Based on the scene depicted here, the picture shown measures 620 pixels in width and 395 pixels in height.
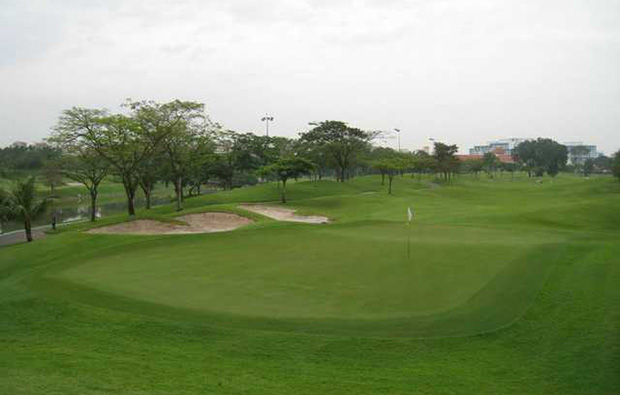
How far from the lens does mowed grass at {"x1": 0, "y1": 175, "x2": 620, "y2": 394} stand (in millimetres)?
8805

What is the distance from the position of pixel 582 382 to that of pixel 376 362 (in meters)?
4.05

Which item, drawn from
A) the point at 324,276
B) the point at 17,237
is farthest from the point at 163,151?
the point at 324,276

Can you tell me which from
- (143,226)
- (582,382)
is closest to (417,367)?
(582,382)

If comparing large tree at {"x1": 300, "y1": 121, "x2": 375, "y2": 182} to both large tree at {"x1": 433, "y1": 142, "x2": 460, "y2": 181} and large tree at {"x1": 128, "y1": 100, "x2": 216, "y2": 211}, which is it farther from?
large tree at {"x1": 128, "y1": 100, "x2": 216, "y2": 211}

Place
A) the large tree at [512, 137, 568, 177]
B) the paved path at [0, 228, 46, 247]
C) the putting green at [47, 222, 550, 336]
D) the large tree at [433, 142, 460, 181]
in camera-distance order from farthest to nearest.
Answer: the large tree at [512, 137, 568, 177]
the large tree at [433, 142, 460, 181]
the paved path at [0, 228, 46, 247]
the putting green at [47, 222, 550, 336]

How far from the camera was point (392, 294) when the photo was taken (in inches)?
517

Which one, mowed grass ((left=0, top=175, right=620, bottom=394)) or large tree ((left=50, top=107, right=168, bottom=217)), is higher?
large tree ((left=50, top=107, right=168, bottom=217))

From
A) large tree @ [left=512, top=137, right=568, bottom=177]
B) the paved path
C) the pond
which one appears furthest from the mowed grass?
large tree @ [left=512, top=137, right=568, bottom=177]

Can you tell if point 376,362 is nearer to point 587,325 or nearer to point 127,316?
point 587,325

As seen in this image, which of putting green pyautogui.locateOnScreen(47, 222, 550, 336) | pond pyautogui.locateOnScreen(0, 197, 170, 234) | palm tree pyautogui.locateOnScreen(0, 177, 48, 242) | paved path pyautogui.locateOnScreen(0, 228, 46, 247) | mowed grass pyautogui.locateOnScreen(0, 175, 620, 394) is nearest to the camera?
mowed grass pyautogui.locateOnScreen(0, 175, 620, 394)

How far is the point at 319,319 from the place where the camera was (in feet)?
36.6

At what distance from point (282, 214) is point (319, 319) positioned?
33.6m

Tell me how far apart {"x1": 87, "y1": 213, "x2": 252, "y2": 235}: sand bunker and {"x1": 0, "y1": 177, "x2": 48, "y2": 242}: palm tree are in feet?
22.8

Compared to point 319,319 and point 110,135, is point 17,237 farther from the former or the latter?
point 319,319
